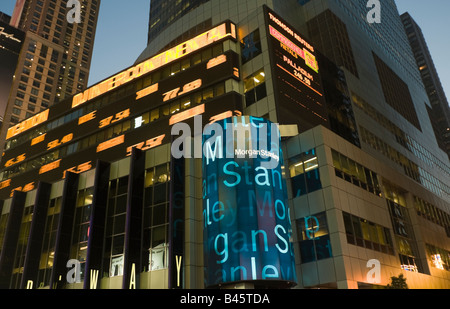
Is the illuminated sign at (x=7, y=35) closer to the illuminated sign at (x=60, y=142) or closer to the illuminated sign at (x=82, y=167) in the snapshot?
the illuminated sign at (x=60, y=142)

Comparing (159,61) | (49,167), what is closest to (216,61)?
(159,61)

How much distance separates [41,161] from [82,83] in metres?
92.0

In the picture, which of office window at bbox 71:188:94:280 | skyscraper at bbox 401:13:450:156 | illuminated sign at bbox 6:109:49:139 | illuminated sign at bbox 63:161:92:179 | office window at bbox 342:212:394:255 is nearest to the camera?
A: office window at bbox 342:212:394:255

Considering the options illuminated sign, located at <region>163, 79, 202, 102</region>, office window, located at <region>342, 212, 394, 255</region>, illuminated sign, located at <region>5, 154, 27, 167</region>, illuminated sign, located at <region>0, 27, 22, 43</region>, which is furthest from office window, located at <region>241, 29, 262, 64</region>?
illuminated sign, located at <region>0, 27, 22, 43</region>

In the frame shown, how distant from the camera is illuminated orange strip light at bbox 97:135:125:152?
4891 cm

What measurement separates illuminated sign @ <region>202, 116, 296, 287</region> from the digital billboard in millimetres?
9024

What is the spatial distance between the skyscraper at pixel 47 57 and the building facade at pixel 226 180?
6078 centimetres

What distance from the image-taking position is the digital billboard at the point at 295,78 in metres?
39.2

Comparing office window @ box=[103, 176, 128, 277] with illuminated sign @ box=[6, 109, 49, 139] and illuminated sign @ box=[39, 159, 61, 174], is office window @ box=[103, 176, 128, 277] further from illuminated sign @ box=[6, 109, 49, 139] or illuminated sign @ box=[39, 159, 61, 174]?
illuminated sign @ box=[6, 109, 49, 139]

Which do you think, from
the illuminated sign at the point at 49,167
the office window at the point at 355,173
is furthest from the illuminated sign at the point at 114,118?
the office window at the point at 355,173

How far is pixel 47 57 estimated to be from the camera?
132 meters

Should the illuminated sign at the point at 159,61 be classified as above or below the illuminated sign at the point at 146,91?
above

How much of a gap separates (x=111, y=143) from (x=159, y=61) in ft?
42.3

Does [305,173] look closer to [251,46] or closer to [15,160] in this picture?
[251,46]
